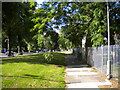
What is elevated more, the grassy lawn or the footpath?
the grassy lawn

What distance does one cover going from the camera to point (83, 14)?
1314 cm

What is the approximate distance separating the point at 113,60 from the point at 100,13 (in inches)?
143

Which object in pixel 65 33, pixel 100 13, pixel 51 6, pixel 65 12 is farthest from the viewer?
pixel 65 33

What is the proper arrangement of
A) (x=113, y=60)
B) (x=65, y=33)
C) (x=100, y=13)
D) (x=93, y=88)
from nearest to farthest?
1. (x=93, y=88)
2. (x=113, y=60)
3. (x=100, y=13)
4. (x=65, y=33)

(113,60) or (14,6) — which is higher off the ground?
(14,6)

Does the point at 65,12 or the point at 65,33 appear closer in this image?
the point at 65,12

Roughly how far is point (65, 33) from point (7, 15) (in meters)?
5.71

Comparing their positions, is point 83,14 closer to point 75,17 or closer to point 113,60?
point 75,17

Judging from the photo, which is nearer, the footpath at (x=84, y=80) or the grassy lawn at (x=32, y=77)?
the grassy lawn at (x=32, y=77)

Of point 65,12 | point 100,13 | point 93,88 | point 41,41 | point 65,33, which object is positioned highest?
point 65,12

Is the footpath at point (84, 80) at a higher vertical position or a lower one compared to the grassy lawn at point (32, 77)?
lower

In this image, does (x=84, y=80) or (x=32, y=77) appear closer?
(x=84, y=80)

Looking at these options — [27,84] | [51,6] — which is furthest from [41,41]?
[27,84]

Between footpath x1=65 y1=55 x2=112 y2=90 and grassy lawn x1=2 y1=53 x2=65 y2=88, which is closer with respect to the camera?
grassy lawn x1=2 y1=53 x2=65 y2=88
